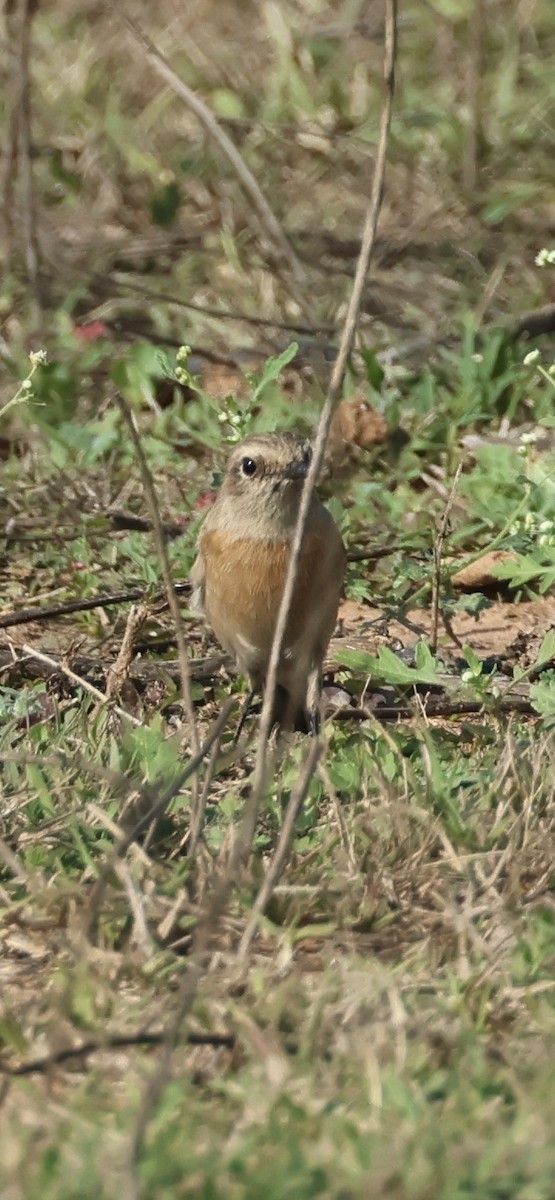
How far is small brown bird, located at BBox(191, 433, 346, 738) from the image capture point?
4.73 metres

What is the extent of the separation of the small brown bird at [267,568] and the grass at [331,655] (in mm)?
156

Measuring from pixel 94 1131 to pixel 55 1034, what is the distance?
12.3 inches

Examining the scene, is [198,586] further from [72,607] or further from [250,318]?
[250,318]

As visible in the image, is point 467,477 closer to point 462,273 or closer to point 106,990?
point 462,273

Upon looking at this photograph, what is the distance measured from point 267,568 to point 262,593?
0.07m

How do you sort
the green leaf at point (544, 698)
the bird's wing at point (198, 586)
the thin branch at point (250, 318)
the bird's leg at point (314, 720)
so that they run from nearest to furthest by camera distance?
the green leaf at point (544, 698) < the bird's leg at point (314, 720) < the bird's wing at point (198, 586) < the thin branch at point (250, 318)

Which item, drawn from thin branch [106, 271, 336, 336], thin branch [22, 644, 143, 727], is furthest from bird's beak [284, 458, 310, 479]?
thin branch [106, 271, 336, 336]

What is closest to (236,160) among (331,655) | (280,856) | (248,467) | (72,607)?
(248,467)

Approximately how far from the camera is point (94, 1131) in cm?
247

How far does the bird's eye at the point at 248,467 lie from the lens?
5.02 meters

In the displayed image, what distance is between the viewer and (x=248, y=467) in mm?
5055

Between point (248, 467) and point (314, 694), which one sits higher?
point (248, 467)

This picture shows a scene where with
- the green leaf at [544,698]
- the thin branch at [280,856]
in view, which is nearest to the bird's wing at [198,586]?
the green leaf at [544,698]

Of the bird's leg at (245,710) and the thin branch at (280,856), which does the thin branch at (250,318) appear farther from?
the thin branch at (280,856)
